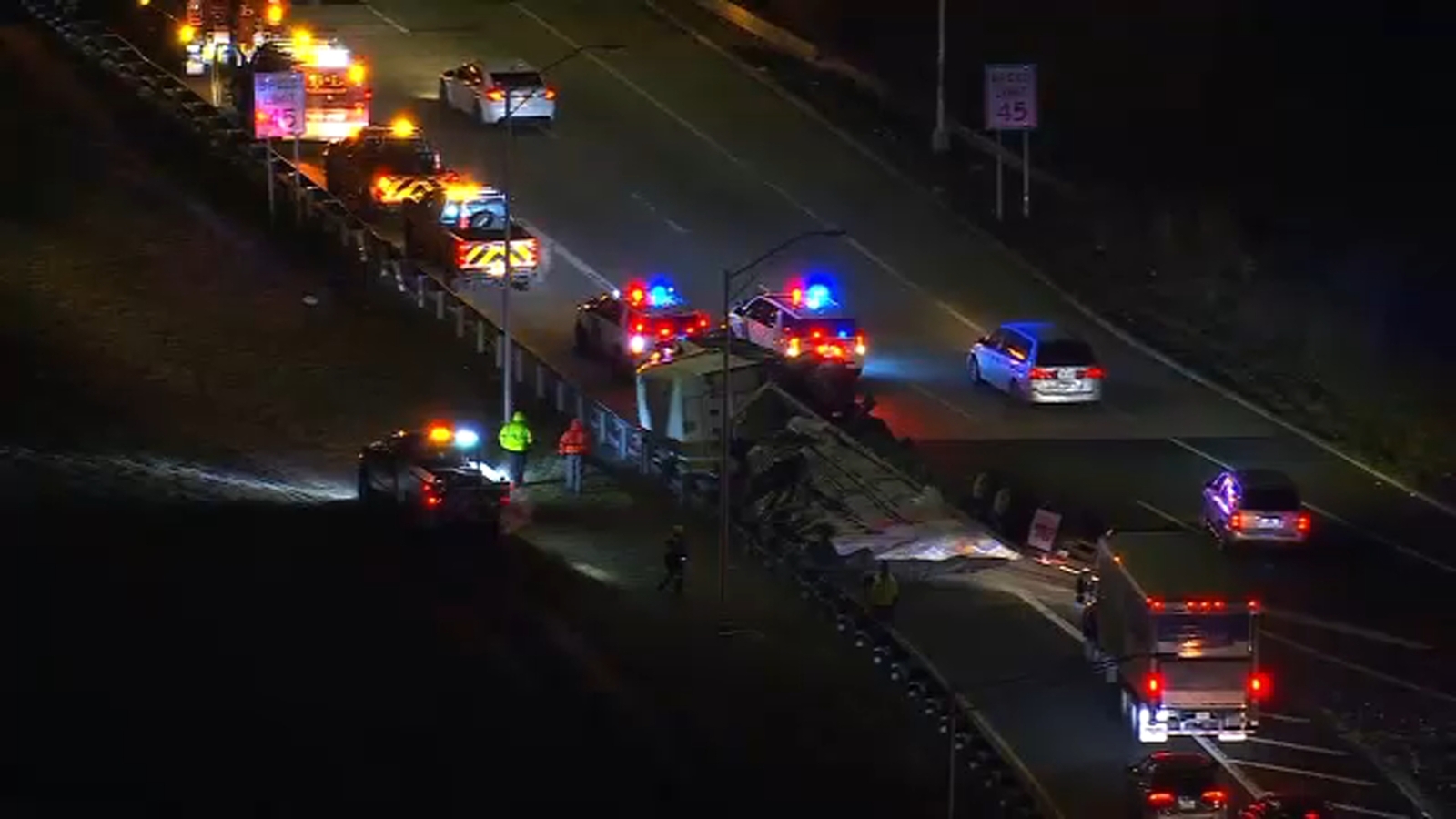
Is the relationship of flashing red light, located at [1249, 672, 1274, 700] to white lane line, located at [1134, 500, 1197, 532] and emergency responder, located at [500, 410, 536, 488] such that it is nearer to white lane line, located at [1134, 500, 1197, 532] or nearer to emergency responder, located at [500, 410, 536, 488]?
white lane line, located at [1134, 500, 1197, 532]

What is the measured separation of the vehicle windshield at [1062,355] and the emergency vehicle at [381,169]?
1555cm

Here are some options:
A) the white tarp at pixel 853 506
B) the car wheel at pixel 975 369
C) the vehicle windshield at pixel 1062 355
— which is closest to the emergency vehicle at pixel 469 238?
the car wheel at pixel 975 369

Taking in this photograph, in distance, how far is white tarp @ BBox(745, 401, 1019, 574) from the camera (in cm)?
5006

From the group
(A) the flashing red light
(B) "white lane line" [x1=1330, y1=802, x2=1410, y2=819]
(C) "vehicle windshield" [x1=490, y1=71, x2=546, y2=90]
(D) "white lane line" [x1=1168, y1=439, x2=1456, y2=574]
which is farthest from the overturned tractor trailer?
(C) "vehicle windshield" [x1=490, y1=71, x2=546, y2=90]

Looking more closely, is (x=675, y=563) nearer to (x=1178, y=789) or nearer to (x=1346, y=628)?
(x=1346, y=628)

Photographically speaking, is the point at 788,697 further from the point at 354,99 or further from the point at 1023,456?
the point at 354,99

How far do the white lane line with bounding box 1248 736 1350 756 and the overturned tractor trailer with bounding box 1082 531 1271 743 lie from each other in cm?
20

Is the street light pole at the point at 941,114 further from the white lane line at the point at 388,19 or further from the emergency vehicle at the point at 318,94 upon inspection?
the white lane line at the point at 388,19

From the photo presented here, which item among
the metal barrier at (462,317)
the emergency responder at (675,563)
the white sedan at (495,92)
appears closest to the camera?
the metal barrier at (462,317)

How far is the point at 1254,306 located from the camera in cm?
6738

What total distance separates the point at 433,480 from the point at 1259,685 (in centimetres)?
1412

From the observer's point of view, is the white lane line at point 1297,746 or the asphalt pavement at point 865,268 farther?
the asphalt pavement at point 865,268

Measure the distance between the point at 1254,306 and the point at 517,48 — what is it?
26977 mm

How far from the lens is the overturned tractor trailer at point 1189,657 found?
133ft
